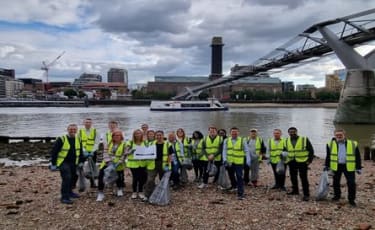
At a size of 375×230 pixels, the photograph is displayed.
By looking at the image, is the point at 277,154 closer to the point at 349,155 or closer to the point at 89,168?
the point at 349,155

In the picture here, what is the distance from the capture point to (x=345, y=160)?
8.59 meters

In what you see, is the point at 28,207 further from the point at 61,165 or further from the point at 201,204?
the point at 201,204

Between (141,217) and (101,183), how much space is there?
1.61 metres

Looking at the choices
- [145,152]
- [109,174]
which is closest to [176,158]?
[145,152]

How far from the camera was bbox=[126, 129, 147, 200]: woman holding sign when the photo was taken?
8695mm

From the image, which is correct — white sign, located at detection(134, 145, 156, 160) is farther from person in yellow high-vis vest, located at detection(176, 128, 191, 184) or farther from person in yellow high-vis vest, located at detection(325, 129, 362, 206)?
person in yellow high-vis vest, located at detection(325, 129, 362, 206)

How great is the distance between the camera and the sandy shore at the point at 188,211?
718cm

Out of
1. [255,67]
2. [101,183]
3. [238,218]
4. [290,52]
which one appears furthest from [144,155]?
[255,67]

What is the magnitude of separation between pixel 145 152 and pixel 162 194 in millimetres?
1012

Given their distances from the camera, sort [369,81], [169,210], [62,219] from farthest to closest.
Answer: [369,81], [169,210], [62,219]

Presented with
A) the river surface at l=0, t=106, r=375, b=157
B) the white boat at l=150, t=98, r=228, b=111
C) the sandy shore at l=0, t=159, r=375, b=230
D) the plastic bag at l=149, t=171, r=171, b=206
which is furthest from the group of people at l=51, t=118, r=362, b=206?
the white boat at l=150, t=98, r=228, b=111

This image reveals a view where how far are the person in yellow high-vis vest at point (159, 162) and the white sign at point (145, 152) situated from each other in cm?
25

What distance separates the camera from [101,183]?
8.73 m

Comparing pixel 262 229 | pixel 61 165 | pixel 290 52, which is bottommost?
pixel 262 229
